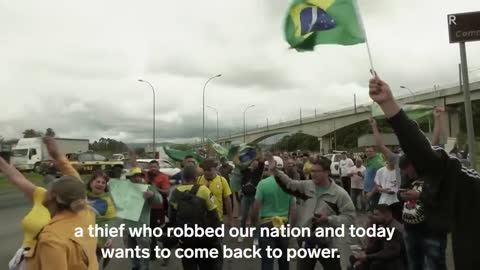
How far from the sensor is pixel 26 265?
3.42 metres

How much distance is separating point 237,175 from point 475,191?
919cm

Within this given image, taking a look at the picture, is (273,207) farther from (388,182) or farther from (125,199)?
(388,182)

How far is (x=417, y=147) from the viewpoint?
7.28 ft

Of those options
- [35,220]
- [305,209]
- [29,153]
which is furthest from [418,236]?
[29,153]

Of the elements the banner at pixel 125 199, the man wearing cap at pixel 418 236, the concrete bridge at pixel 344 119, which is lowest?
the man wearing cap at pixel 418 236

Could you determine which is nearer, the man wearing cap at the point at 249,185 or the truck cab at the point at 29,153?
the man wearing cap at the point at 249,185

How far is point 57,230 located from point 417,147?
238 centimetres

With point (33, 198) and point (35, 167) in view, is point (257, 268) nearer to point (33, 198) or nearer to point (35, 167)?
point (33, 198)

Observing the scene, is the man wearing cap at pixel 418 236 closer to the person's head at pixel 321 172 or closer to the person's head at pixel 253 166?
the person's head at pixel 321 172

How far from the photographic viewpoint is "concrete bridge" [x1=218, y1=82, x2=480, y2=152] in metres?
43.3

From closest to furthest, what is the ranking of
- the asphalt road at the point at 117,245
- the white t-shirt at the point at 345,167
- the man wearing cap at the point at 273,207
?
1. the man wearing cap at the point at 273,207
2. the asphalt road at the point at 117,245
3. the white t-shirt at the point at 345,167

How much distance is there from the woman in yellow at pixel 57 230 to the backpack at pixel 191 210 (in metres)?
→ 1.46

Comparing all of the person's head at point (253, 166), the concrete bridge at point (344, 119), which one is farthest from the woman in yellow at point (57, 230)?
the concrete bridge at point (344, 119)

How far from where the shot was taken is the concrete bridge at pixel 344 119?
142 feet
